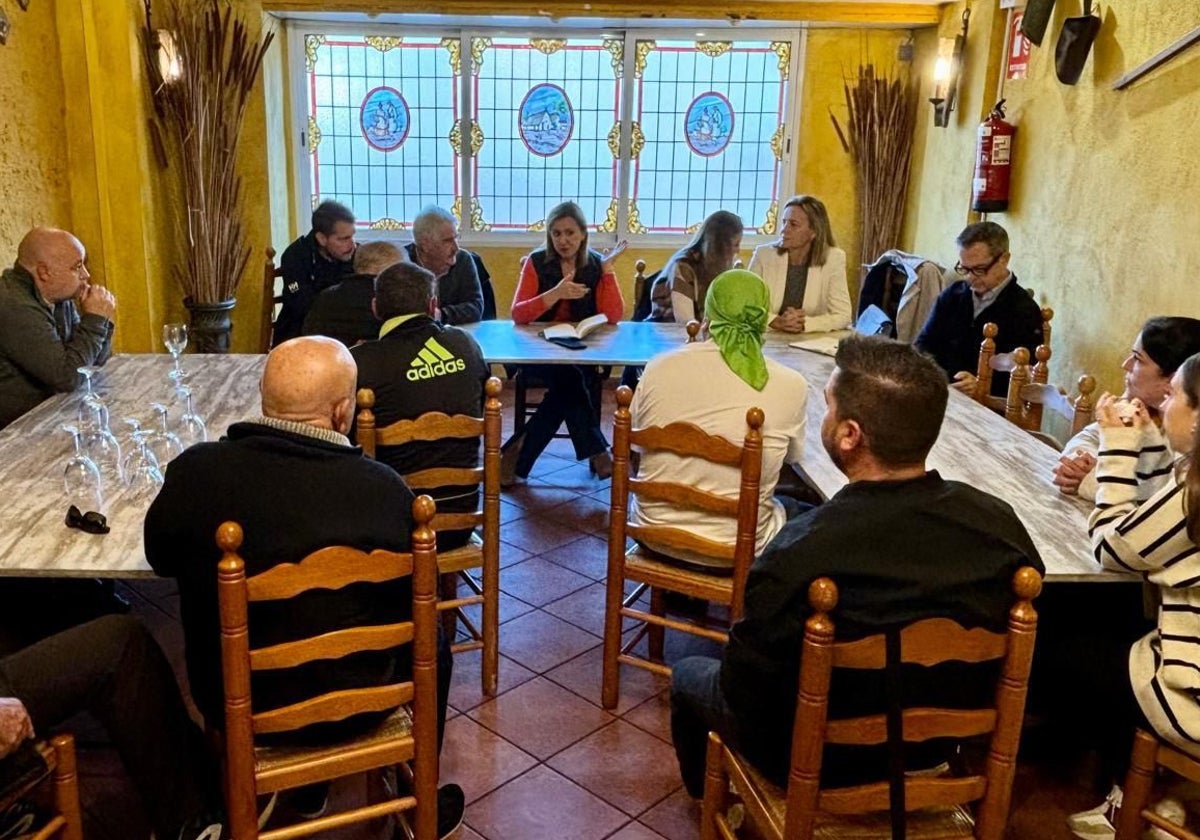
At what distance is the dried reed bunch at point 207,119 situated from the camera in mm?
5230

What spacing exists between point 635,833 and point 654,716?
51cm

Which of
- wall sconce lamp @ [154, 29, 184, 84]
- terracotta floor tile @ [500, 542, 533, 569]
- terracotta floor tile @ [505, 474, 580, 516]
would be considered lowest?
terracotta floor tile @ [500, 542, 533, 569]

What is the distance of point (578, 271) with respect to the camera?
185 inches

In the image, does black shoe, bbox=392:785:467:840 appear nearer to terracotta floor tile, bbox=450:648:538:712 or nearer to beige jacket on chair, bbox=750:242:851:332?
terracotta floor tile, bbox=450:648:538:712

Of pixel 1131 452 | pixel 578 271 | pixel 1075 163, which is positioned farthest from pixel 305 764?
pixel 1075 163

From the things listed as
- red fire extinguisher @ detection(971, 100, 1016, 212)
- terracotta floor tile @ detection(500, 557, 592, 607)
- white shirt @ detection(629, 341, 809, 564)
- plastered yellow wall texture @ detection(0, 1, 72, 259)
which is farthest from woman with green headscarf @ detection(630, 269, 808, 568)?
plastered yellow wall texture @ detection(0, 1, 72, 259)

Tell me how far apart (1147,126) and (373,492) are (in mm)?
3303

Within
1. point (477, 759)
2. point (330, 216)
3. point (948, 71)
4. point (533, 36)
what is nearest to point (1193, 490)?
point (477, 759)

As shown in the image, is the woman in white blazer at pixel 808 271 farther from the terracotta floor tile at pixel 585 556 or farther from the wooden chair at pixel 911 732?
the wooden chair at pixel 911 732

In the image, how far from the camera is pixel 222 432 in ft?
9.68

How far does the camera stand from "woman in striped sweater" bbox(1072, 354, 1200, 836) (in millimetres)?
1993

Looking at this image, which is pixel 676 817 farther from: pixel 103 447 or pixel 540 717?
pixel 103 447

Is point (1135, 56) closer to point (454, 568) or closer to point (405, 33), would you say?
point (454, 568)

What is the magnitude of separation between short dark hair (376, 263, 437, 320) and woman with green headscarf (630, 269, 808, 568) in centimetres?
72
